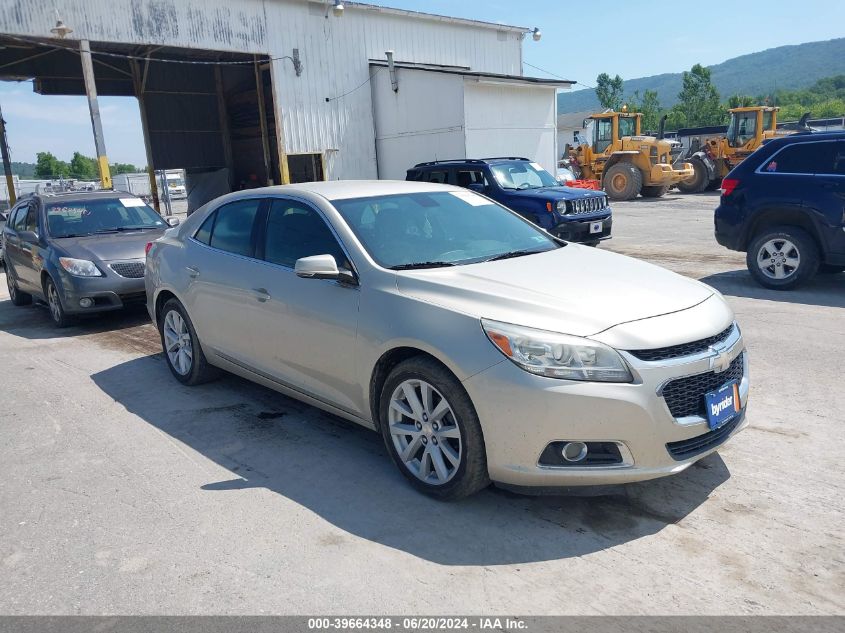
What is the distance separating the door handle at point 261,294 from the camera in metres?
4.62

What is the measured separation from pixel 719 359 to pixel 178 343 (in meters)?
4.34

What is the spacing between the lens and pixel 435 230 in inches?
178

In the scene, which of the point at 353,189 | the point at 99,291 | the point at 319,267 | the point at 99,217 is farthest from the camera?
the point at 99,217

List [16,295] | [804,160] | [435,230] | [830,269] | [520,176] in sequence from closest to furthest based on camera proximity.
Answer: [435,230]
[804,160]
[830,269]
[16,295]
[520,176]

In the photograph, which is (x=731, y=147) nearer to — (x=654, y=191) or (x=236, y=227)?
(x=654, y=191)

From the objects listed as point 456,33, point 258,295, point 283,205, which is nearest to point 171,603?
point 258,295

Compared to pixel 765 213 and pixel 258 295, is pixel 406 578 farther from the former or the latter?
pixel 765 213

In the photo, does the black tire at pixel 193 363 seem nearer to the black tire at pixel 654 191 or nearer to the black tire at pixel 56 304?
the black tire at pixel 56 304

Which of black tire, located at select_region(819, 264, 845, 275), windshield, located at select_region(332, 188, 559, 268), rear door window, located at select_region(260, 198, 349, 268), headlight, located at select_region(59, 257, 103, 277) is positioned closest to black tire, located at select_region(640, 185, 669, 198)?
black tire, located at select_region(819, 264, 845, 275)

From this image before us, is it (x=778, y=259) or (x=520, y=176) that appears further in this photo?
(x=520, y=176)

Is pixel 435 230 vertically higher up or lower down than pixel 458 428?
higher up

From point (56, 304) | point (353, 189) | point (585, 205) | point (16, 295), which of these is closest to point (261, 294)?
point (353, 189)

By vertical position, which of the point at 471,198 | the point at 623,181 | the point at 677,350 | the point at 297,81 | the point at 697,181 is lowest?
the point at 697,181

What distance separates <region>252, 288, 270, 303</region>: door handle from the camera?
4625 millimetres
